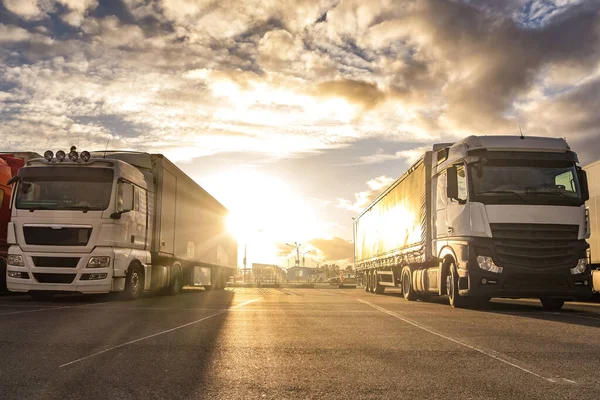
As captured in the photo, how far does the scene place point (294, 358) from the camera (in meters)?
6.37

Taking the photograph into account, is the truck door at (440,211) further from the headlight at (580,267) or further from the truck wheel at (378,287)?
the truck wheel at (378,287)

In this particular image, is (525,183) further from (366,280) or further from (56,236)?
(366,280)

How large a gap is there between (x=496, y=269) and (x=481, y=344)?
579cm

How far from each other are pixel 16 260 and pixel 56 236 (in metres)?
1.21

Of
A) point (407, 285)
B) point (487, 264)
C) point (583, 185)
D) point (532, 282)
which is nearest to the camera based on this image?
point (532, 282)

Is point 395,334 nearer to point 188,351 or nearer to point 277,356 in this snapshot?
point 277,356

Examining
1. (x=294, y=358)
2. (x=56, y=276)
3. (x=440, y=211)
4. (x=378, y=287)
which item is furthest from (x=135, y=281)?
(x=378, y=287)

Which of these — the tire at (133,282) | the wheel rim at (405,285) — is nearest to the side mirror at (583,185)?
the wheel rim at (405,285)

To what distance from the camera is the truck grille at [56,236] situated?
14602mm

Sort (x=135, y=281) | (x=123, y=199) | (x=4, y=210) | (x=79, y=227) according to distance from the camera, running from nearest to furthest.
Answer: (x=79, y=227), (x=123, y=199), (x=135, y=281), (x=4, y=210)

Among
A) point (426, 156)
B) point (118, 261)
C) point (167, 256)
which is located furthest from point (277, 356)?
point (167, 256)

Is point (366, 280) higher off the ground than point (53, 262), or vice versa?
point (53, 262)

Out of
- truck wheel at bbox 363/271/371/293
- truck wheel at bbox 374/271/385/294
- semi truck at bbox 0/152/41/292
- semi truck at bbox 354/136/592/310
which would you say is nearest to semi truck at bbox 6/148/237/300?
semi truck at bbox 0/152/41/292

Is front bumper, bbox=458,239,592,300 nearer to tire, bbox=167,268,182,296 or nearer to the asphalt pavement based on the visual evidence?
the asphalt pavement
